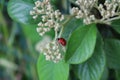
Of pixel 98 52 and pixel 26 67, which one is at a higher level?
pixel 98 52

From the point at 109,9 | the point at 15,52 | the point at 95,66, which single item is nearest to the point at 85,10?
the point at 109,9

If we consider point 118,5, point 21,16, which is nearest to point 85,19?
point 118,5

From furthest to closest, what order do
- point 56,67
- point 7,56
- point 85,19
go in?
point 7,56 → point 56,67 → point 85,19

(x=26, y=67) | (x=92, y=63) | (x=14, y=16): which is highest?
(x=14, y=16)

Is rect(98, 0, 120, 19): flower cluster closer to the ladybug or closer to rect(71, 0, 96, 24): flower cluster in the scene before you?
rect(71, 0, 96, 24): flower cluster

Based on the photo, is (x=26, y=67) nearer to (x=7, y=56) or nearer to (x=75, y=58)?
(x=7, y=56)

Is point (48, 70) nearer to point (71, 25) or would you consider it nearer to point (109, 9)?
point (71, 25)

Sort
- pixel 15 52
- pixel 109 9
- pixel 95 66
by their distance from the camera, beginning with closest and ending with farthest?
1. pixel 109 9
2. pixel 95 66
3. pixel 15 52
